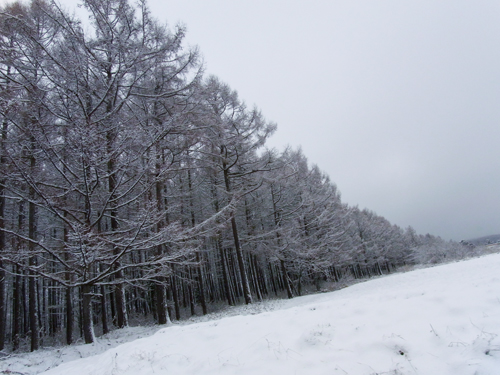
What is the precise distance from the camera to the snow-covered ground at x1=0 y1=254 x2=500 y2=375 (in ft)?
8.72

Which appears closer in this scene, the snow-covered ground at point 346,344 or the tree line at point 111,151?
the snow-covered ground at point 346,344

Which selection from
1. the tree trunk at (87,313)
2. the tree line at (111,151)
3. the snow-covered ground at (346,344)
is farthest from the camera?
the tree trunk at (87,313)

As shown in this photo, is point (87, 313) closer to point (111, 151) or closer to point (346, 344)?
point (111, 151)

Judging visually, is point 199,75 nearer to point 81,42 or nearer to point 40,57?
point 81,42

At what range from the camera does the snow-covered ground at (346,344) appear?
2.66 metres

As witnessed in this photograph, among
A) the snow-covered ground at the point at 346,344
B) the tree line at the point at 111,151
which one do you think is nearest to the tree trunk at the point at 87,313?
the tree line at the point at 111,151

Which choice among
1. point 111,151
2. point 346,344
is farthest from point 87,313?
point 346,344

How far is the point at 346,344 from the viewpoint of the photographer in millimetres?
3271

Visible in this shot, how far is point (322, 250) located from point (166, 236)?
14.1 metres

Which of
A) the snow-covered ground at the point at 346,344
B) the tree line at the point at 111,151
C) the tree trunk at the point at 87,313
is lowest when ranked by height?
the snow-covered ground at the point at 346,344

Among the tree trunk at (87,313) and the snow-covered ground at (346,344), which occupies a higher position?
the tree trunk at (87,313)

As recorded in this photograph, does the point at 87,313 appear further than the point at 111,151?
Yes

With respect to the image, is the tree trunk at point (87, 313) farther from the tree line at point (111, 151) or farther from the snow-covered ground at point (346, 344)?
the snow-covered ground at point (346, 344)

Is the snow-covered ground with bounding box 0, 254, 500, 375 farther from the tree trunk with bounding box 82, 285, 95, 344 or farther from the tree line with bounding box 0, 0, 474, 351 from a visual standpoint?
the tree line with bounding box 0, 0, 474, 351
